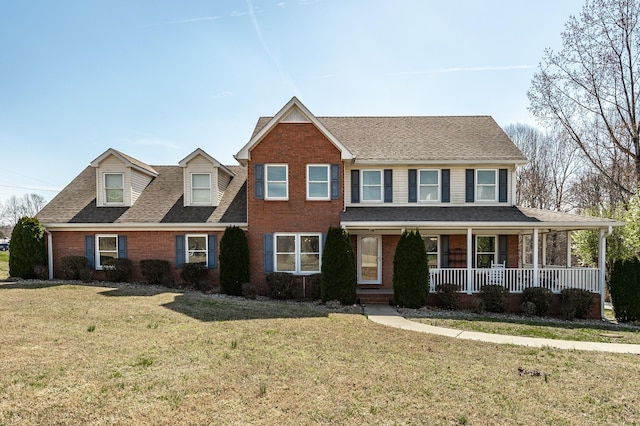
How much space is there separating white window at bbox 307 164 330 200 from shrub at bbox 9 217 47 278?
12372 millimetres

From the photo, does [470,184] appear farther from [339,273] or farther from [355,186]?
[339,273]

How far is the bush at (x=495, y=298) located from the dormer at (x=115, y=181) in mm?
16372

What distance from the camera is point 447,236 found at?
648 inches

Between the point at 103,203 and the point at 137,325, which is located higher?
the point at 103,203

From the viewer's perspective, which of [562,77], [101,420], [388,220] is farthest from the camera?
[562,77]

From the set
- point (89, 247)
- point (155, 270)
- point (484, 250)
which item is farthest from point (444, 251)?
point (89, 247)

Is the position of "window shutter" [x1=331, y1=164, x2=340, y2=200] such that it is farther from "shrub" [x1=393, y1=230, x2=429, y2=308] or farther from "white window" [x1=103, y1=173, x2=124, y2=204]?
"white window" [x1=103, y1=173, x2=124, y2=204]

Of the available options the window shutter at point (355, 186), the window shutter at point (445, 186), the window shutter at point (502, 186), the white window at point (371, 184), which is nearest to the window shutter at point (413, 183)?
the window shutter at point (445, 186)

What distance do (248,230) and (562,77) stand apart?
21.7 metres

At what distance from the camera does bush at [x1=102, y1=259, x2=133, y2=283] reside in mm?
16203

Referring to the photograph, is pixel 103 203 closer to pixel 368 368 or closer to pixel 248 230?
pixel 248 230

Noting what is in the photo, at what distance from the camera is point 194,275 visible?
1596cm

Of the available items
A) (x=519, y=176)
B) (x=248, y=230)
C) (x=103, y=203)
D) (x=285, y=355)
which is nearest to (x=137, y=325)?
(x=285, y=355)

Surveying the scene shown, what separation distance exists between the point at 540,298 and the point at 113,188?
1929cm
